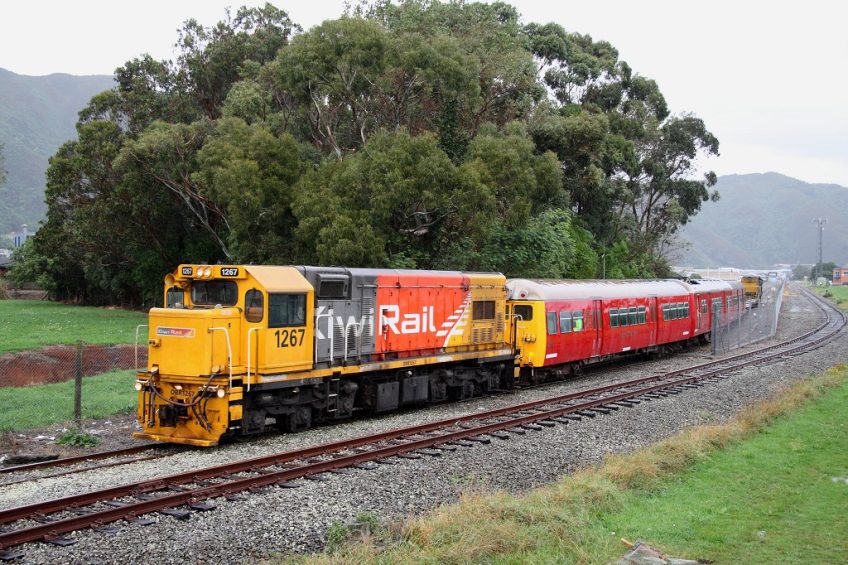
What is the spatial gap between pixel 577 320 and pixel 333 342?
38.0 ft

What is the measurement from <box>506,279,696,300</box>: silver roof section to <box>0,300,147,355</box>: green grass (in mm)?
19315

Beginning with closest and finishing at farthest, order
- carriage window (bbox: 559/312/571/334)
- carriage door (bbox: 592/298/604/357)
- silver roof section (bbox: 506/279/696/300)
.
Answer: silver roof section (bbox: 506/279/696/300), carriage window (bbox: 559/312/571/334), carriage door (bbox: 592/298/604/357)

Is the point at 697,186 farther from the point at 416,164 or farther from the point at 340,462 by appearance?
the point at 340,462

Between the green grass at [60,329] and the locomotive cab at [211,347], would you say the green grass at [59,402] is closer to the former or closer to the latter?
the locomotive cab at [211,347]

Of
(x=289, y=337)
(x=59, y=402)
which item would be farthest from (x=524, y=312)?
(x=59, y=402)

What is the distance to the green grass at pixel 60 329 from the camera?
1291 inches

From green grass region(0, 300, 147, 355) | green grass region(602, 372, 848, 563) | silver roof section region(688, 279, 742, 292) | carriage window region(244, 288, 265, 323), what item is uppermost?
silver roof section region(688, 279, 742, 292)

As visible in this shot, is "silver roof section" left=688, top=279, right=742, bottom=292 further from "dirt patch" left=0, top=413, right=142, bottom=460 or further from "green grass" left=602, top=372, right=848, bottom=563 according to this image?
"dirt patch" left=0, top=413, right=142, bottom=460

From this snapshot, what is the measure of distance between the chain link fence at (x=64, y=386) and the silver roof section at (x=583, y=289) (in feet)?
37.9

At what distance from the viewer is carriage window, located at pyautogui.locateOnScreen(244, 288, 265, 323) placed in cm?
1454

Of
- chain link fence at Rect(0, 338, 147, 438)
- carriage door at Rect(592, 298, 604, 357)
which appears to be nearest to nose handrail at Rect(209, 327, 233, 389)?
chain link fence at Rect(0, 338, 147, 438)

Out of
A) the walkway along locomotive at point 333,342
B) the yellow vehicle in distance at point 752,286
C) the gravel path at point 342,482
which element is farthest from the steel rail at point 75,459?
the yellow vehicle in distance at point 752,286

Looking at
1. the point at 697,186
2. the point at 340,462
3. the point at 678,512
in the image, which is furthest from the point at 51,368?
the point at 697,186

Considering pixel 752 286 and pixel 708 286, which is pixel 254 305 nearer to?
pixel 708 286
